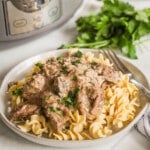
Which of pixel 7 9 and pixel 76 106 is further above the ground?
pixel 7 9

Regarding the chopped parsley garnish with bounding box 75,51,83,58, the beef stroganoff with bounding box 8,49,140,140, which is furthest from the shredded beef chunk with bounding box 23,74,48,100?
the chopped parsley garnish with bounding box 75,51,83,58

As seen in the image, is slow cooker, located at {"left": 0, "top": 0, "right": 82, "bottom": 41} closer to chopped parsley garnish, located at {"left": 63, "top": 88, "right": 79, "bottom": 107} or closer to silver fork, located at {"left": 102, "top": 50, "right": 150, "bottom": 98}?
silver fork, located at {"left": 102, "top": 50, "right": 150, "bottom": 98}

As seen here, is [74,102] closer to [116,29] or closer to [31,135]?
[31,135]

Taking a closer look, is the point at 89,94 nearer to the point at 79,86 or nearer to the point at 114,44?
the point at 79,86

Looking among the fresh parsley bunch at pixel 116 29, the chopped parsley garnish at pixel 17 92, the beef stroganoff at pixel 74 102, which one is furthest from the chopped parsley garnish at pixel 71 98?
the fresh parsley bunch at pixel 116 29

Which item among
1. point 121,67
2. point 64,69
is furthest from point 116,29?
point 64,69

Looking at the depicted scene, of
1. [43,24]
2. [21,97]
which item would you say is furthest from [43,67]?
[43,24]
